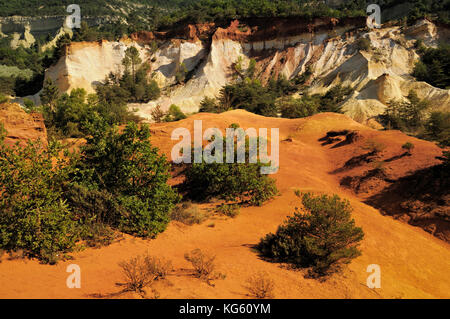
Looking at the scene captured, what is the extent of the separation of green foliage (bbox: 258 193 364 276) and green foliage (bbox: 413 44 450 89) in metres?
35.9

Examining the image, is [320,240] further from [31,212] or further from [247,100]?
[247,100]

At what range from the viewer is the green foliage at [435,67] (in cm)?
3183

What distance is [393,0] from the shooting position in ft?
211

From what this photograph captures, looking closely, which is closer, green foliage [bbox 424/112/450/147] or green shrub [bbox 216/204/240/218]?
green shrub [bbox 216/204/240/218]

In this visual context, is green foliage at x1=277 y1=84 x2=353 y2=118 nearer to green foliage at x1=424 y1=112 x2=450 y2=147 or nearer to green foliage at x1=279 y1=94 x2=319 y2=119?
green foliage at x1=279 y1=94 x2=319 y2=119

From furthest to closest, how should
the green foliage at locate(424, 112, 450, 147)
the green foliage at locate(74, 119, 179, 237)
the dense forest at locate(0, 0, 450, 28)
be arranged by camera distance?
the dense forest at locate(0, 0, 450, 28), the green foliage at locate(424, 112, 450, 147), the green foliage at locate(74, 119, 179, 237)

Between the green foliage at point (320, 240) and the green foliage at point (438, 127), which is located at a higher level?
the green foliage at point (438, 127)

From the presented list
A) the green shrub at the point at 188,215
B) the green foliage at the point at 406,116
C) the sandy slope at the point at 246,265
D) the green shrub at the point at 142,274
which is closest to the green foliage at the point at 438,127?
the green foliage at the point at 406,116

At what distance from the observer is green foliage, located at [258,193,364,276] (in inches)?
203

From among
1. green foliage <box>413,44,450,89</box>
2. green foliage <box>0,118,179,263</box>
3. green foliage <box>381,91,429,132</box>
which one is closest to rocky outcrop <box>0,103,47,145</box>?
green foliage <box>0,118,179,263</box>

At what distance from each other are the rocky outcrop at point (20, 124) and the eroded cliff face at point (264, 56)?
1050 inches

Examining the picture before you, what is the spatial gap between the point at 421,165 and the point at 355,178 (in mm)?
2597

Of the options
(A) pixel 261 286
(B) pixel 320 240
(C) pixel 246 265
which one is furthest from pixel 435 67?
(A) pixel 261 286

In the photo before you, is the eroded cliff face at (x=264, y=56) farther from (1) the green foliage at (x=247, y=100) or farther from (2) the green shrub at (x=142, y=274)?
(2) the green shrub at (x=142, y=274)
